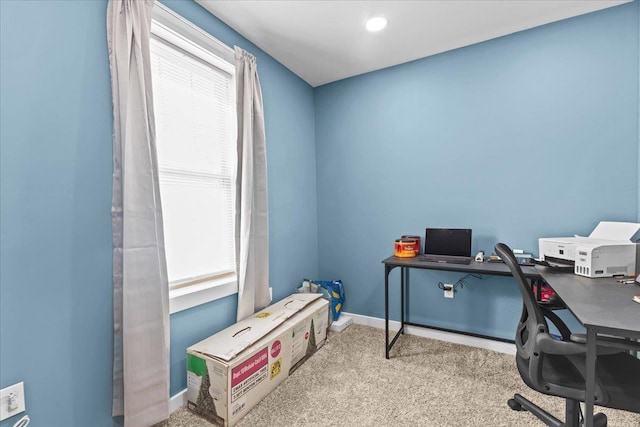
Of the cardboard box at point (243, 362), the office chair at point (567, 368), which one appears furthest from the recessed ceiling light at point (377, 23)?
the cardboard box at point (243, 362)

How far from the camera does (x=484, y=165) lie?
2.53m

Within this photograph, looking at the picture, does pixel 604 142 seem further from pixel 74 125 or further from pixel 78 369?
pixel 78 369

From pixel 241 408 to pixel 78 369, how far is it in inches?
34.2

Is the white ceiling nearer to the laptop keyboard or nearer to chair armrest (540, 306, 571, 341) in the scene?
the laptop keyboard

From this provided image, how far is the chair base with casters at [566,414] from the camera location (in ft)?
4.55

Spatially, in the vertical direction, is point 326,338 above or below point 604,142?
below

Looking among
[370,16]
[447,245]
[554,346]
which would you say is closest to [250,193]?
[370,16]

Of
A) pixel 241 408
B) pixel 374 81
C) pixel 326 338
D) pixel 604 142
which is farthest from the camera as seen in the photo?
pixel 374 81

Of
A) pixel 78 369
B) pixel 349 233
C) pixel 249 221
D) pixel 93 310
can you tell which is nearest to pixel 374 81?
pixel 349 233

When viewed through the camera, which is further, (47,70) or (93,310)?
(93,310)

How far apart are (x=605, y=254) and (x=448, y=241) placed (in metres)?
1.02

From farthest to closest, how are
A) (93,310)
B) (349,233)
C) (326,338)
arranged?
(349,233) < (326,338) < (93,310)

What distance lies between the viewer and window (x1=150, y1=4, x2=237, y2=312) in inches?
72.9

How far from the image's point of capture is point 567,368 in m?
1.30
